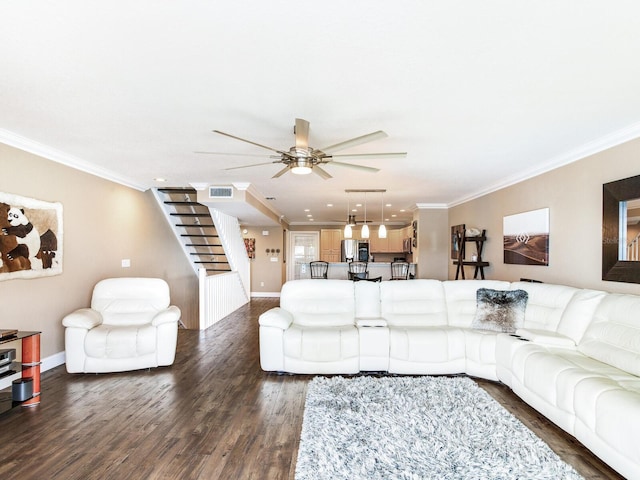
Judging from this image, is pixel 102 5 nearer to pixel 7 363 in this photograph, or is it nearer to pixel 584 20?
pixel 584 20

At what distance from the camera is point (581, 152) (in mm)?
3594

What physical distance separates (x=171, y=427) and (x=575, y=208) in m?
4.49

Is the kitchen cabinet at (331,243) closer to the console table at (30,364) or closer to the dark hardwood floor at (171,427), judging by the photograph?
the dark hardwood floor at (171,427)

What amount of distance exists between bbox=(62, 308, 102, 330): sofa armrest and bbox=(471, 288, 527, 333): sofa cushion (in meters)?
4.18

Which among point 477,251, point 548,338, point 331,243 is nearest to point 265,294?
point 331,243

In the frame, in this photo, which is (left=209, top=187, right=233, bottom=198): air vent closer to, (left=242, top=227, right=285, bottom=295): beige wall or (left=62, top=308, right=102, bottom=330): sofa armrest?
(left=62, top=308, right=102, bottom=330): sofa armrest

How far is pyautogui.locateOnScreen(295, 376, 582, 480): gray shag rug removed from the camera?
199 cm

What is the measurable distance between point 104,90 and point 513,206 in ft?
16.9

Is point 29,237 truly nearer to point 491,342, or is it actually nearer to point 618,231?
point 491,342

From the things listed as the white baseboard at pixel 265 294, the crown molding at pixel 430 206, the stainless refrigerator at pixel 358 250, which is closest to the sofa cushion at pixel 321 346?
the crown molding at pixel 430 206

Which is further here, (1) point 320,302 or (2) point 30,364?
(1) point 320,302

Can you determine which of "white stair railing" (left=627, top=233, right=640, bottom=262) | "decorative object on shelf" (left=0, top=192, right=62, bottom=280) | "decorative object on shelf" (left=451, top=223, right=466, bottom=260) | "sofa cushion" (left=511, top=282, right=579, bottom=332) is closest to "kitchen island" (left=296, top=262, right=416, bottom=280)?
"decorative object on shelf" (left=451, top=223, right=466, bottom=260)

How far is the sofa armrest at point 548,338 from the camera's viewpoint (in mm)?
2984

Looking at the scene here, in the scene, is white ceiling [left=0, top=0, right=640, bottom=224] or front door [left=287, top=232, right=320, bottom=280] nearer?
white ceiling [left=0, top=0, right=640, bottom=224]
